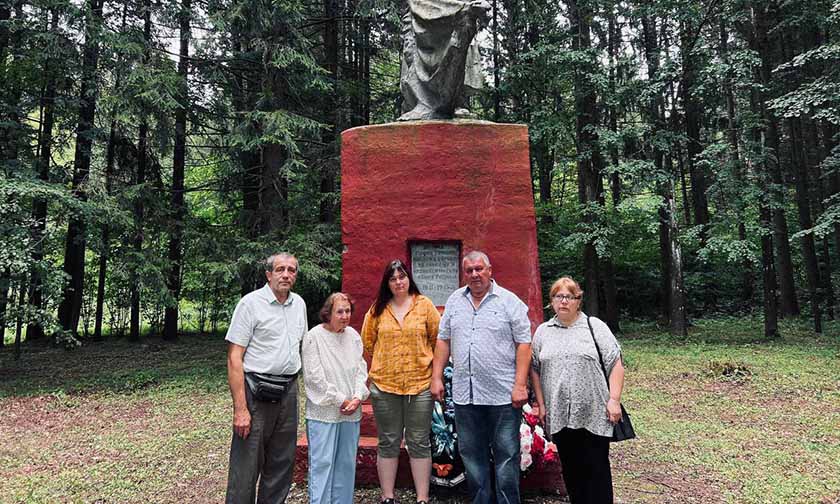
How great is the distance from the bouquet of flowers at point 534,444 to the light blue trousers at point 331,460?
1.12 m

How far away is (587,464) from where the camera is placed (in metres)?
2.86

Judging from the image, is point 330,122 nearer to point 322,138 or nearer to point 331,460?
point 322,138

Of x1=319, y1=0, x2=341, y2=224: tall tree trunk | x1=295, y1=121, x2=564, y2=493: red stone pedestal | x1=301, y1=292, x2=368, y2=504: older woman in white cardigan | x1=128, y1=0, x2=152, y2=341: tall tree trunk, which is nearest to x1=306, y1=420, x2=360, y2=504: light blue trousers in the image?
x1=301, y1=292, x2=368, y2=504: older woman in white cardigan

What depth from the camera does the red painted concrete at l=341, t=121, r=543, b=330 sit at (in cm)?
435

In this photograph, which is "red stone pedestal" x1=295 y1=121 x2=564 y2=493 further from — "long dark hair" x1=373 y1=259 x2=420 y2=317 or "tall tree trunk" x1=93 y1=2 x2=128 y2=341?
"tall tree trunk" x1=93 y1=2 x2=128 y2=341

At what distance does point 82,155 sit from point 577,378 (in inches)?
434

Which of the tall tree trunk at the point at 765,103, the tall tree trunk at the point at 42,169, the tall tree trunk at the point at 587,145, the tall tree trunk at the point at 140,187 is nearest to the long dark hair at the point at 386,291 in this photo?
the tall tree trunk at the point at 42,169

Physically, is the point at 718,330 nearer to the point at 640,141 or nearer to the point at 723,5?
the point at 640,141

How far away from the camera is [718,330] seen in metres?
13.5

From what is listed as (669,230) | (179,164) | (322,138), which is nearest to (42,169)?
(179,164)

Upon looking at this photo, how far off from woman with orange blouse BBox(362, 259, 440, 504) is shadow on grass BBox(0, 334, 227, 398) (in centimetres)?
591

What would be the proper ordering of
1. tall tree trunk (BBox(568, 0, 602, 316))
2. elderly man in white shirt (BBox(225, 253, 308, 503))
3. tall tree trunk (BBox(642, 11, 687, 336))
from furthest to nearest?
tall tree trunk (BBox(568, 0, 602, 316)), tall tree trunk (BBox(642, 11, 687, 336)), elderly man in white shirt (BBox(225, 253, 308, 503))

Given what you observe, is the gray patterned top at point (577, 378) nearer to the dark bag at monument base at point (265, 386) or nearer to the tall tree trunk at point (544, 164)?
the dark bag at monument base at point (265, 386)

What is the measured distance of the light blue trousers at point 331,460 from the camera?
3111mm
